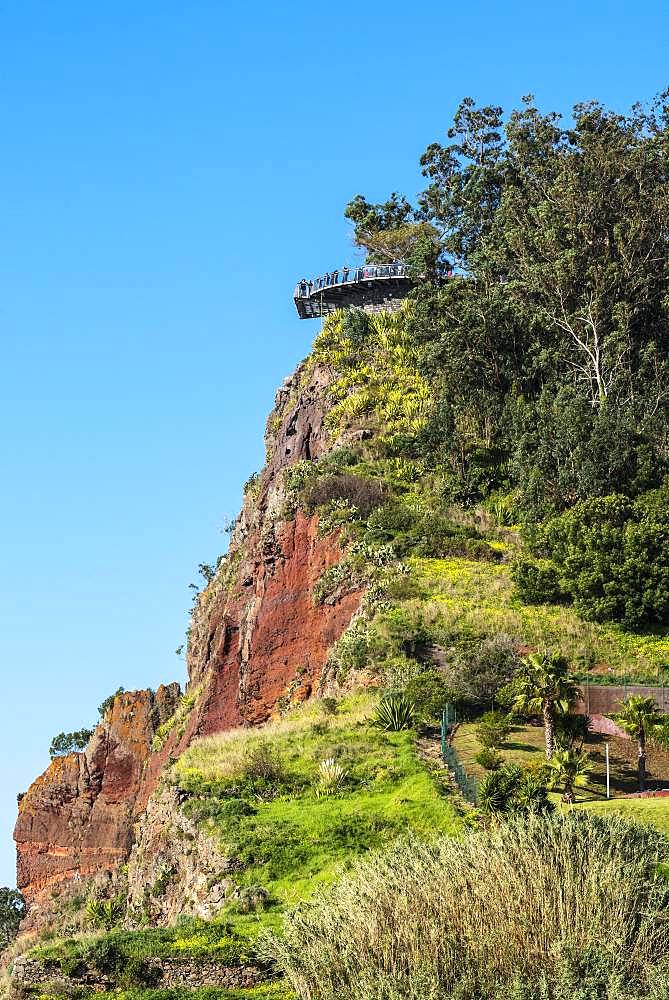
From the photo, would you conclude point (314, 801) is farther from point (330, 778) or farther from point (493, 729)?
point (493, 729)

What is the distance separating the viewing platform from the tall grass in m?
50.1

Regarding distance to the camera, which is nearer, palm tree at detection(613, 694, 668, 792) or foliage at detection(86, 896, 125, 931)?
palm tree at detection(613, 694, 668, 792)

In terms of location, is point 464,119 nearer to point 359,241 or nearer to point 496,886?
point 359,241

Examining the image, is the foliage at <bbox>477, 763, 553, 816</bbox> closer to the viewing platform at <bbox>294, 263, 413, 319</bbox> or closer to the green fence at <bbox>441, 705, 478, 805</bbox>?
the green fence at <bbox>441, 705, 478, 805</bbox>

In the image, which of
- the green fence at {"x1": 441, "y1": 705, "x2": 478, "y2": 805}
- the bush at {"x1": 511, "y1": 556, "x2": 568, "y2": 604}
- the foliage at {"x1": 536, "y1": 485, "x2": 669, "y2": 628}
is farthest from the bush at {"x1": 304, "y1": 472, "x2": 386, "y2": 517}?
the green fence at {"x1": 441, "y1": 705, "x2": 478, "y2": 805}

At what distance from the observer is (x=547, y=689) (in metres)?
42.9

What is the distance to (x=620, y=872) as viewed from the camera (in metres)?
29.5

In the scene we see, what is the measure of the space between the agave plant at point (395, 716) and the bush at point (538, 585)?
8.56 m

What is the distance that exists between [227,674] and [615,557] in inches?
703

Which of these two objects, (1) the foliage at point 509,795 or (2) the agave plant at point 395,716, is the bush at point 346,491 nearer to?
(2) the agave plant at point 395,716

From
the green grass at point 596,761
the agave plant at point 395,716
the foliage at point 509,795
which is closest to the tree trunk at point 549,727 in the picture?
the green grass at point 596,761

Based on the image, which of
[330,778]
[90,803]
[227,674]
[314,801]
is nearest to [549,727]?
[330,778]

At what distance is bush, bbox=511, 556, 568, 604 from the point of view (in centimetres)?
5403

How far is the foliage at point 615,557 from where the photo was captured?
5288 centimetres
